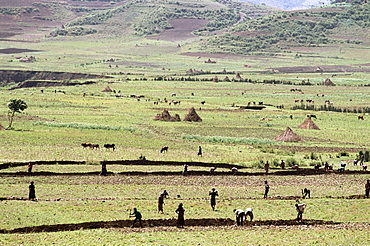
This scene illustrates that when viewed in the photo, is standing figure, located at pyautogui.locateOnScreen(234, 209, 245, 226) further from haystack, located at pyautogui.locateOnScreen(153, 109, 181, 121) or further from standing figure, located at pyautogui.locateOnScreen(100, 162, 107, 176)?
haystack, located at pyautogui.locateOnScreen(153, 109, 181, 121)

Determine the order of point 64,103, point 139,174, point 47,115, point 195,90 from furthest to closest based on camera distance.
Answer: point 195,90 → point 64,103 → point 47,115 → point 139,174

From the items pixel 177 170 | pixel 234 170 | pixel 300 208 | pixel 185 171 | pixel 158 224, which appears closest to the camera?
pixel 158 224

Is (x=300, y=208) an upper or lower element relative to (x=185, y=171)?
lower

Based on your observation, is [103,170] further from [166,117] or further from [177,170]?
[166,117]

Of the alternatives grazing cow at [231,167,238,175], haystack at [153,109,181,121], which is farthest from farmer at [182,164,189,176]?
haystack at [153,109,181,121]

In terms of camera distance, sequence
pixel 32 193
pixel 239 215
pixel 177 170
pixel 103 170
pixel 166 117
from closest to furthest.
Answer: pixel 239 215, pixel 32 193, pixel 103 170, pixel 177 170, pixel 166 117

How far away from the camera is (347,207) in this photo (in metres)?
37.0

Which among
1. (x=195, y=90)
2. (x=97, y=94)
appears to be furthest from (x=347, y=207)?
(x=195, y=90)

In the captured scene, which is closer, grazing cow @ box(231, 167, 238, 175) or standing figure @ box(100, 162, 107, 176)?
standing figure @ box(100, 162, 107, 176)

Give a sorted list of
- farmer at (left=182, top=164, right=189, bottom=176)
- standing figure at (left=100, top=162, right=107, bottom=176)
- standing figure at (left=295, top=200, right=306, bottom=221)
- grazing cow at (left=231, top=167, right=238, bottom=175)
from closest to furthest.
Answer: standing figure at (left=295, top=200, right=306, bottom=221), standing figure at (left=100, top=162, right=107, bottom=176), farmer at (left=182, top=164, right=189, bottom=176), grazing cow at (left=231, top=167, right=238, bottom=175)

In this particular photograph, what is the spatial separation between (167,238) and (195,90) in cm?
10939

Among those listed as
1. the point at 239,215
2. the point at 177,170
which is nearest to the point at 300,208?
the point at 239,215

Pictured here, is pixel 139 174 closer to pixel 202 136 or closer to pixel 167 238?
pixel 167 238

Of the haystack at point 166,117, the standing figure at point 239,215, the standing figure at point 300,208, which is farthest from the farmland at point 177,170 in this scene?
the haystack at point 166,117
